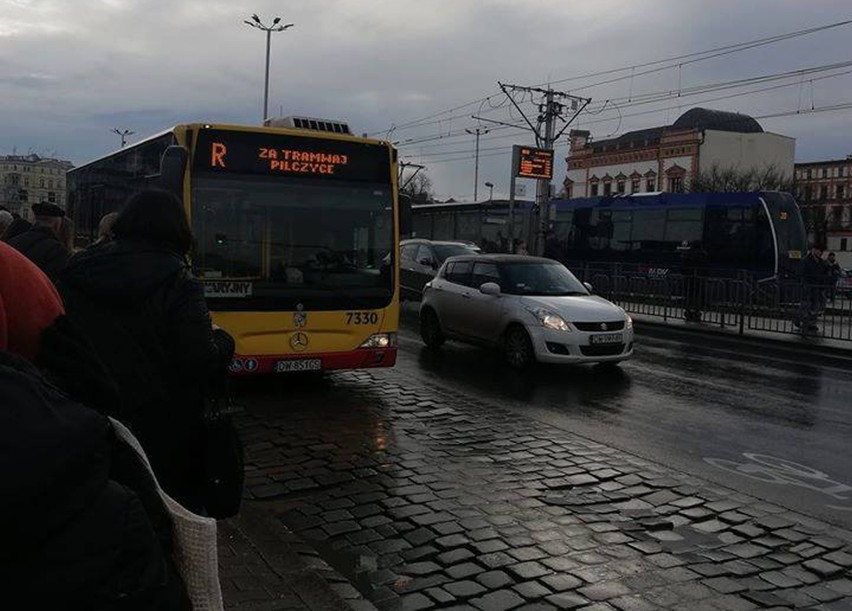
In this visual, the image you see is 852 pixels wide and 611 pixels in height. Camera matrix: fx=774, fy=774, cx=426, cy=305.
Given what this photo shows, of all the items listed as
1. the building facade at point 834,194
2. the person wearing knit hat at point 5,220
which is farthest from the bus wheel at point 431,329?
the building facade at point 834,194

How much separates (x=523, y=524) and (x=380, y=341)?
430 cm

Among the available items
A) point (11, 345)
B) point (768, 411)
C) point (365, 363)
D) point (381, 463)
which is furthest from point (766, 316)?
point (11, 345)

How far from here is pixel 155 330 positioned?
2.85 metres

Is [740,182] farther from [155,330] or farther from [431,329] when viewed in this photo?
[155,330]

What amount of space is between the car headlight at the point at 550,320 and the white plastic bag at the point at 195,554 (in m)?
9.09

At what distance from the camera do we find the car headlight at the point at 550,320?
10531mm

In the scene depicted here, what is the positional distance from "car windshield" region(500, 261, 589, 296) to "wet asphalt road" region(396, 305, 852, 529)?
1143mm

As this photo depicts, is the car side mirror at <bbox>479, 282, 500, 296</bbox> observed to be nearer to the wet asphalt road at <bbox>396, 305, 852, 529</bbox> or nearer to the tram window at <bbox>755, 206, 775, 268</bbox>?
the wet asphalt road at <bbox>396, 305, 852, 529</bbox>

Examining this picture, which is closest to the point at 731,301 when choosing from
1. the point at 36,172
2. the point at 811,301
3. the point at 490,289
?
the point at 811,301

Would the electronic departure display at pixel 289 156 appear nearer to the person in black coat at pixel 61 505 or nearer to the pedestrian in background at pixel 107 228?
the pedestrian in background at pixel 107 228

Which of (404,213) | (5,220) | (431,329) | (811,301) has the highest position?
(404,213)

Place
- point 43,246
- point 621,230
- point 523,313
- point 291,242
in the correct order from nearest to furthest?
point 43,246 < point 291,242 < point 523,313 < point 621,230

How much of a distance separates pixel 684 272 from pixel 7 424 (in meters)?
19.6

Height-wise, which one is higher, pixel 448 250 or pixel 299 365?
pixel 448 250
